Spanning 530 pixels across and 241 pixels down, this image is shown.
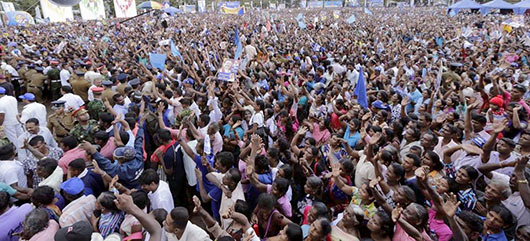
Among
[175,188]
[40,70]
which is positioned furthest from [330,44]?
[175,188]

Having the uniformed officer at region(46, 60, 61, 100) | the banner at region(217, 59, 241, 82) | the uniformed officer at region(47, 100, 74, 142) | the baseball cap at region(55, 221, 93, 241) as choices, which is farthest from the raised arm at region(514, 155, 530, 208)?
the uniformed officer at region(46, 60, 61, 100)

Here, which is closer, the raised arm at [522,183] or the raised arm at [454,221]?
the raised arm at [454,221]

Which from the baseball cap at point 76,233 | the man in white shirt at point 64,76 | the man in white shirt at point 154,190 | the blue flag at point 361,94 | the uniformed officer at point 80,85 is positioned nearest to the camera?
the baseball cap at point 76,233

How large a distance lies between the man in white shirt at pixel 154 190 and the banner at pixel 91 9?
34082mm

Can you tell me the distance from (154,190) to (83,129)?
2031 mm

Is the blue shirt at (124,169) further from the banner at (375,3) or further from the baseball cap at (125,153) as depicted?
the banner at (375,3)

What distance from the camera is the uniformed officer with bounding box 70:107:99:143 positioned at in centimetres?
444

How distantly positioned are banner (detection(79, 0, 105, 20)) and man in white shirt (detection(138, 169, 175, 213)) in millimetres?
34082

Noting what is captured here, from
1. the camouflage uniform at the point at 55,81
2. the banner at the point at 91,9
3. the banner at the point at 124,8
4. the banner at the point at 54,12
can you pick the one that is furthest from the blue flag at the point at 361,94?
the banner at the point at 91,9

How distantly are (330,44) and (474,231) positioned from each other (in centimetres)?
1225

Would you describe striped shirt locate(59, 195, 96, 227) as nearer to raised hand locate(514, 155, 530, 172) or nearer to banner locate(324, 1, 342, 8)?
raised hand locate(514, 155, 530, 172)

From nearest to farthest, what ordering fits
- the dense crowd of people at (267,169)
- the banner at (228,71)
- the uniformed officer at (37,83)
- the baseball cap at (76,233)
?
the baseball cap at (76,233)
the dense crowd of people at (267,169)
the banner at (228,71)
the uniformed officer at (37,83)

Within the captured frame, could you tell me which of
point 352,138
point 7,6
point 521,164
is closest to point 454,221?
point 521,164

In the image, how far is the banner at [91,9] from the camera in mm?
32438
